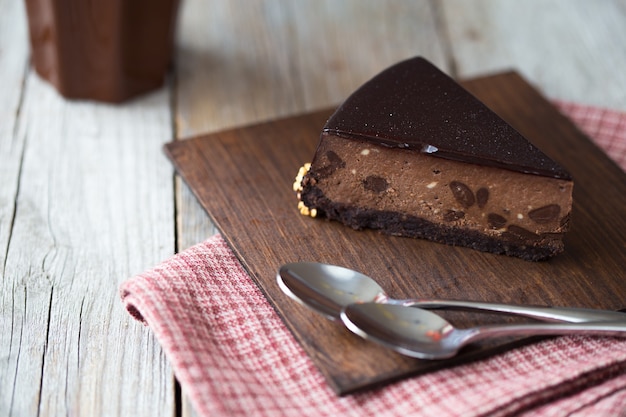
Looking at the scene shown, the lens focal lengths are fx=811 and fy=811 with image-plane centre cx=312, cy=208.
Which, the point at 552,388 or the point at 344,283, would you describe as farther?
the point at 344,283

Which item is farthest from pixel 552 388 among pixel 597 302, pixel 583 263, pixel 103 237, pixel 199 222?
pixel 103 237

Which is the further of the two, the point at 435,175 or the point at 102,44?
the point at 102,44

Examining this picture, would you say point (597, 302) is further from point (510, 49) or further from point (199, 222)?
point (510, 49)

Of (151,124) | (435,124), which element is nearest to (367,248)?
(435,124)

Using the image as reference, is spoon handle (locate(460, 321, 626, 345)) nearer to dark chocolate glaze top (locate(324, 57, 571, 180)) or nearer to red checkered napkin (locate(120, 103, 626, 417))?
red checkered napkin (locate(120, 103, 626, 417))

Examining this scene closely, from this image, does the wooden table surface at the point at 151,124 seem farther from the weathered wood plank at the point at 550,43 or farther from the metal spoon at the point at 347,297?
the metal spoon at the point at 347,297

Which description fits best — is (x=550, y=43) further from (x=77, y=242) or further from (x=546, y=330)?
(x=77, y=242)

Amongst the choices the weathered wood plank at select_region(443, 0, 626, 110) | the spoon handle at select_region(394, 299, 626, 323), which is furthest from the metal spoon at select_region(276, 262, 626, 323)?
the weathered wood plank at select_region(443, 0, 626, 110)
